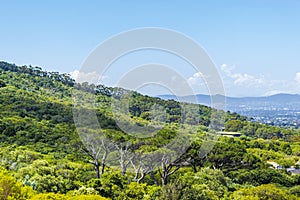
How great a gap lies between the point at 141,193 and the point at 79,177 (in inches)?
196

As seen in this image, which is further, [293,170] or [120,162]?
[293,170]

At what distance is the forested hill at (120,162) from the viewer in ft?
54.9

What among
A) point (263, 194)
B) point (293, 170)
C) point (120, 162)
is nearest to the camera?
point (263, 194)

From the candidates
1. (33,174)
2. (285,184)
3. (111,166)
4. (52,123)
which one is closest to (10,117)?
(52,123)

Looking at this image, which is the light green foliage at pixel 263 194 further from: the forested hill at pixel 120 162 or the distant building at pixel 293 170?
A: the distant building at pixel 293 170

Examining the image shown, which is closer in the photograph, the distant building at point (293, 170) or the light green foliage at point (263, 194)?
the light green foliage at point (263, 194)

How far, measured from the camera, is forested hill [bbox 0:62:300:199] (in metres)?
16.7

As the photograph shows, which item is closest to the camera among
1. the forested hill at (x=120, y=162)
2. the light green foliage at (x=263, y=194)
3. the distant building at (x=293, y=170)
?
the forested hill at (x=120, y=162)

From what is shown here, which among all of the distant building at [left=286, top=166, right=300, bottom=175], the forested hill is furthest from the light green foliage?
the distant building at [left=286, top=166, right=300, bottom=175]

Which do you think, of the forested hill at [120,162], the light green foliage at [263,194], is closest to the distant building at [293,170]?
the forested hill at [120,162]

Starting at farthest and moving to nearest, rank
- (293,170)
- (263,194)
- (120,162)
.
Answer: (293,170) → (120,162) → (263,194)

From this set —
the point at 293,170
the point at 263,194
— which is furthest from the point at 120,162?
the point at 293,170

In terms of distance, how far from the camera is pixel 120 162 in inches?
907

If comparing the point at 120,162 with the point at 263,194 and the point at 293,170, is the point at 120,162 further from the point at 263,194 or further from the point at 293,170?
the point at 293,170
